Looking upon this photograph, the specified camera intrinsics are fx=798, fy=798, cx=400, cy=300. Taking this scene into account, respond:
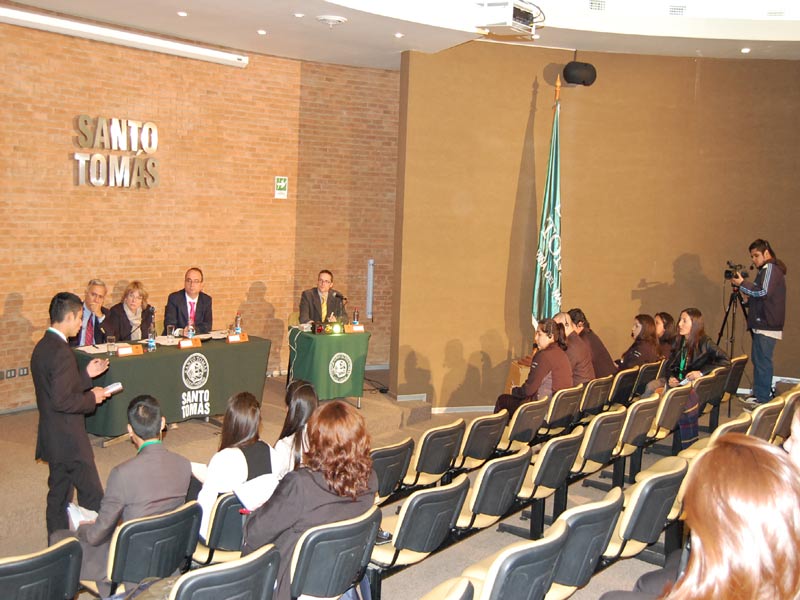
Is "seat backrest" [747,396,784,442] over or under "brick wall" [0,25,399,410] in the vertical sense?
under

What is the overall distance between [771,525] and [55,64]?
8005mm

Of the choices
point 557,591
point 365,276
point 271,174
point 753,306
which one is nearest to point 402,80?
point 271,174

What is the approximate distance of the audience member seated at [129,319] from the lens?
7.57 meters

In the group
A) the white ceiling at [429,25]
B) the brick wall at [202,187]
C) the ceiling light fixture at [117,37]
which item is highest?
the white ceiling at [429,25]

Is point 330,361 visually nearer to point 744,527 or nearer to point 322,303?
point 322,303

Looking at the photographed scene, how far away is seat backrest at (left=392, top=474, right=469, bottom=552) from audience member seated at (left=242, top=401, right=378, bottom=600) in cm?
39

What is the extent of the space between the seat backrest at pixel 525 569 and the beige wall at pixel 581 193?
6.04 metres

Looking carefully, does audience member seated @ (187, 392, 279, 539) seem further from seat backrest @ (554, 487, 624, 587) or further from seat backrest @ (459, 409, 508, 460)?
seat backrest @ (459, 409, 508, 460)

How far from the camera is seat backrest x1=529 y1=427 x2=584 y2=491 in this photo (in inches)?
185

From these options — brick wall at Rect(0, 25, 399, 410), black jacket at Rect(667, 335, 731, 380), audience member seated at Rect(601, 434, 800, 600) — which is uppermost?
brick wall at Rect(0, 25, 399, 410)

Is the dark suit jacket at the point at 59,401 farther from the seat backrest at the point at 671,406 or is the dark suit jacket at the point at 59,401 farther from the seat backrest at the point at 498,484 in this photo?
the seat backrest at the point at 671,406

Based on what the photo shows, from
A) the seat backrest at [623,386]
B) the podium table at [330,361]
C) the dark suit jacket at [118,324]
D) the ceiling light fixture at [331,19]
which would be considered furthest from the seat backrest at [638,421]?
the dark suit jacket at [118,324]

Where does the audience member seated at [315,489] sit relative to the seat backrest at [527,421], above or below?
above

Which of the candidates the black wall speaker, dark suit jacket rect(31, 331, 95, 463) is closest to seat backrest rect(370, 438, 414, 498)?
dark suit jacket rect(31, 331, 95, 463)
